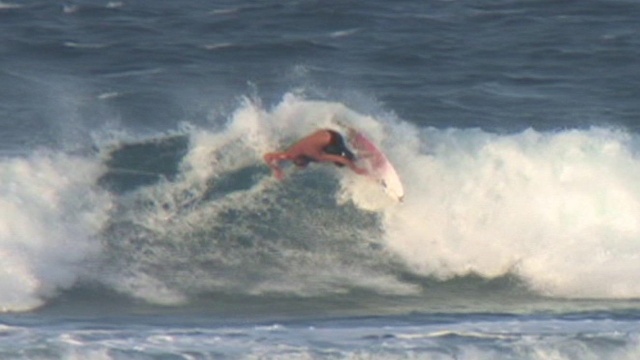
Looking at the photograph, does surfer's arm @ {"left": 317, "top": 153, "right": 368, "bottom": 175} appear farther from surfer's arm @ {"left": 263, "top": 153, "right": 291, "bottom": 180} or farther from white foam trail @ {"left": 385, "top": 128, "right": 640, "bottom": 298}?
surfer's arm @ {"left": 263, "top": 153, "right": 291, "bottom": 180}

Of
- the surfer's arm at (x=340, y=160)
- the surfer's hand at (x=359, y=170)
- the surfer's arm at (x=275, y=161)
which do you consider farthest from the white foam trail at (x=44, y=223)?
the surfer's hand at (x=359, y=170)

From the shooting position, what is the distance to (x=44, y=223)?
19312 millimetres

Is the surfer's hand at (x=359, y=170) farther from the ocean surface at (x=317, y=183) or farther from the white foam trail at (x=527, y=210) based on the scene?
the white foam trail at (x=527, y=210)

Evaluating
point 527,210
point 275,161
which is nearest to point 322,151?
point 275,161

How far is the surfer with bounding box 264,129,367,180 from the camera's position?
19047mm

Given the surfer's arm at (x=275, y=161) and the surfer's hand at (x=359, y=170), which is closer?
the surfer's hand at (x=359, y=170)

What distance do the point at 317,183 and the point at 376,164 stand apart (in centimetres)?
113

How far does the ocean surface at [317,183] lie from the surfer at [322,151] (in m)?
0.55

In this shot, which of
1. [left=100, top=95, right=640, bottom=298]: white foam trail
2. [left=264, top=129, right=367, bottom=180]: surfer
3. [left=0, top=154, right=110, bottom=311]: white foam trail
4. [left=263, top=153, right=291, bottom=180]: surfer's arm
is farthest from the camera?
[left=263, top=153, right=291, bottom=180]: surfer's arm

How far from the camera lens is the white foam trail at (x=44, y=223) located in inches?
718

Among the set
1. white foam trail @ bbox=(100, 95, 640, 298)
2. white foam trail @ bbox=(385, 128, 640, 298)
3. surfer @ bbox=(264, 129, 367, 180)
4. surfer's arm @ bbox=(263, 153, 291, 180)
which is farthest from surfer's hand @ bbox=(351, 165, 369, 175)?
surfer's arm @ bbox=(263, 153, 291, 180)

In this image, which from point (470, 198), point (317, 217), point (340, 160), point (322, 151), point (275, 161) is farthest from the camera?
point (470, 198)

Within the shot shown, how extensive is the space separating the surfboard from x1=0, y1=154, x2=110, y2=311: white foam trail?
7.36ft

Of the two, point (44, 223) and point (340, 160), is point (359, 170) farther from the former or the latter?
point (44, 223)
